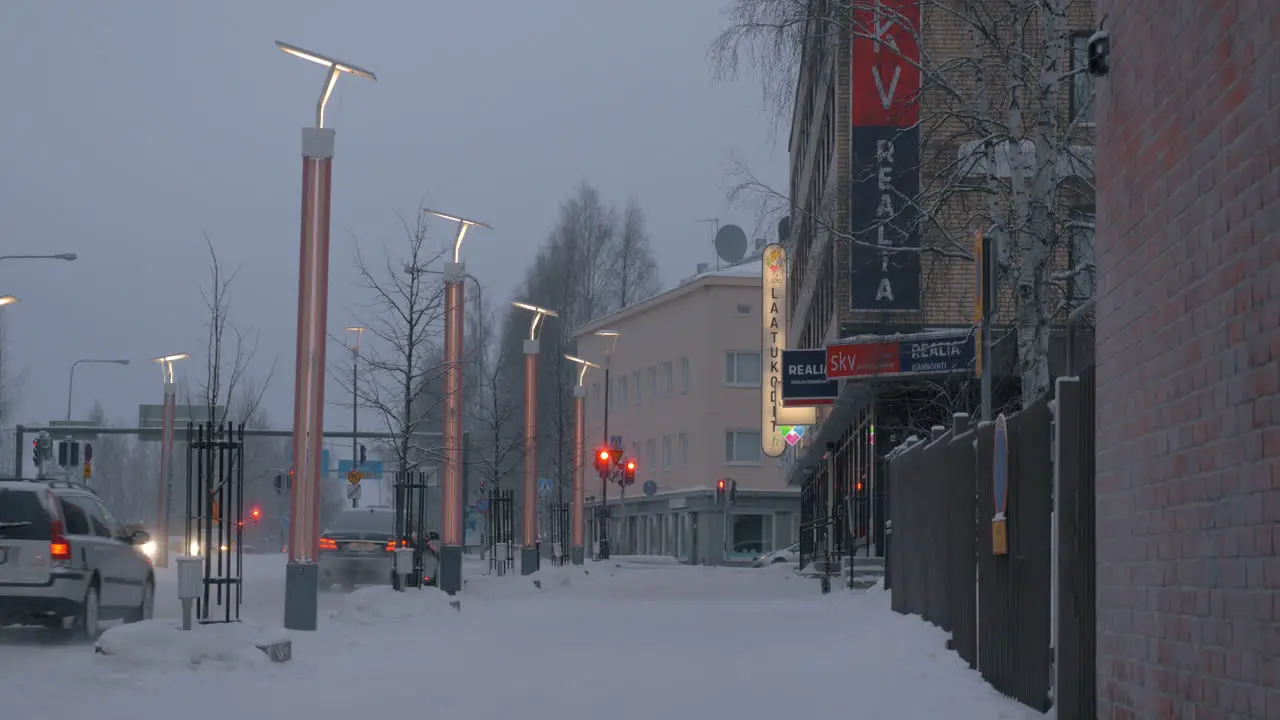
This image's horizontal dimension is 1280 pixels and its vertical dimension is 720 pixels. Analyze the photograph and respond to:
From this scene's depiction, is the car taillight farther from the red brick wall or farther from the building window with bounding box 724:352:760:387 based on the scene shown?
the building window with bounding box 724:352:760:387

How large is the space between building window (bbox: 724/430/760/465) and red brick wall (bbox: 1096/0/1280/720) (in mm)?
72135

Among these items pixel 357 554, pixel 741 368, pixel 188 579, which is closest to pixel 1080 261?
pixel 188 579

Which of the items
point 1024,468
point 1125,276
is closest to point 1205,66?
point 1125,276

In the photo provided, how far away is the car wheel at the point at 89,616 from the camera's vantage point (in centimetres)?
1727

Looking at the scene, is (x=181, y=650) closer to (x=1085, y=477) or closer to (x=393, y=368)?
(x=1085, y=477)

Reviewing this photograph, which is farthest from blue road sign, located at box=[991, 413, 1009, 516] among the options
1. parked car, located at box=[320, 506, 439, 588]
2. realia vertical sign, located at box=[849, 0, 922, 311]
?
parked car, located at box=[320, 506, 439, 588]

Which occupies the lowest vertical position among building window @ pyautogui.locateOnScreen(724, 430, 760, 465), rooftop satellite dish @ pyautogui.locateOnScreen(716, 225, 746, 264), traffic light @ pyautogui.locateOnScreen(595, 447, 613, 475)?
traffic light @ pyautogui.locateOnScreen(595, 447, 613, 475)

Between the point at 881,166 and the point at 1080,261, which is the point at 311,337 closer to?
the point at 1080,261

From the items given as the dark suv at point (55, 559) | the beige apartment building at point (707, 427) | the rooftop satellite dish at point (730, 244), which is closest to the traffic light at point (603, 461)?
the beige apartment building at point (707, 427)

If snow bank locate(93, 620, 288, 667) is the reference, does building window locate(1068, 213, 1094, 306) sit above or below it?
above

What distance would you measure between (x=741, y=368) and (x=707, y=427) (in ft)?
11.1

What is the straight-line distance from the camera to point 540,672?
14648 millimetres

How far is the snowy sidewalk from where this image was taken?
38.2ft

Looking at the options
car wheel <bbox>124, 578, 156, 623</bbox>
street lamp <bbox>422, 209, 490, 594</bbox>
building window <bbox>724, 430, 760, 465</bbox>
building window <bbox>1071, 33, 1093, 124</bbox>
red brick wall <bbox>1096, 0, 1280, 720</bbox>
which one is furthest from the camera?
building window <bbox>724, 430, 760, 465</bbox>
